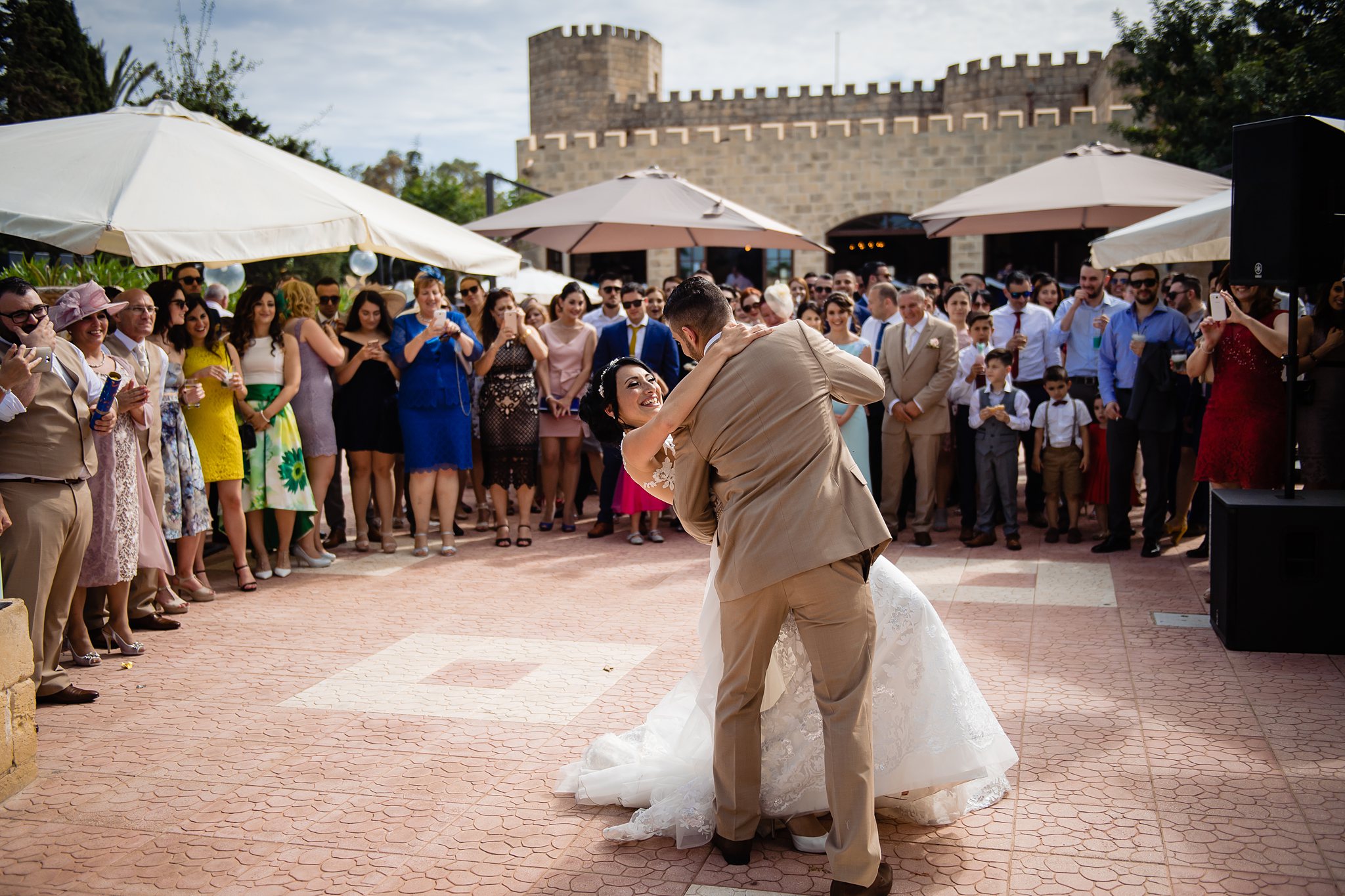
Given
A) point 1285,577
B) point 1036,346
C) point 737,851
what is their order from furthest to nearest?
point 1036,346
point 1285,577
point 737,851

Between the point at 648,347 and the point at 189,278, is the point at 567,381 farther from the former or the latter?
the point at 189,278

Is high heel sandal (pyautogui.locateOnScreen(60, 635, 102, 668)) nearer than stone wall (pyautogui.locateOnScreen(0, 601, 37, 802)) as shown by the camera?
No

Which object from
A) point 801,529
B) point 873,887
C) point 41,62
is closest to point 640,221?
point 801,529

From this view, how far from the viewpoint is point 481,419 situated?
8.41 metres

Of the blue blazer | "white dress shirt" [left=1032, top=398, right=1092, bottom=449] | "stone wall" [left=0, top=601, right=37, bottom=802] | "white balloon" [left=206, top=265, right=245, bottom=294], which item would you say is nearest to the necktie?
"white dress shirt" [left=1032, top=398, right=1092, bottom=449]

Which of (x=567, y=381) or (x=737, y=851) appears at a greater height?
(x=567, y=381)

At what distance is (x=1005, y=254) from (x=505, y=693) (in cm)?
2486

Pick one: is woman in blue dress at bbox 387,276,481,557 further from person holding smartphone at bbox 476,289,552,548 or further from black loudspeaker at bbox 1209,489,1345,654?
black loudspeaker at bbox 1209,489,1345,654

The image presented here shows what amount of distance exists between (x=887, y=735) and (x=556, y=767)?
1391mm

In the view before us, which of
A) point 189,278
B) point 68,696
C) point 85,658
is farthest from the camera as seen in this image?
point 189,278

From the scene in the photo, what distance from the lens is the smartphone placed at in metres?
6.23

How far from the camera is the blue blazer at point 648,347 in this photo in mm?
8500

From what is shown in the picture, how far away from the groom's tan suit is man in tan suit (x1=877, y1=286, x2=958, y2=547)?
5075 millimetres

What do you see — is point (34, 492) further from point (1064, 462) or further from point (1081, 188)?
point (1081, 188)
